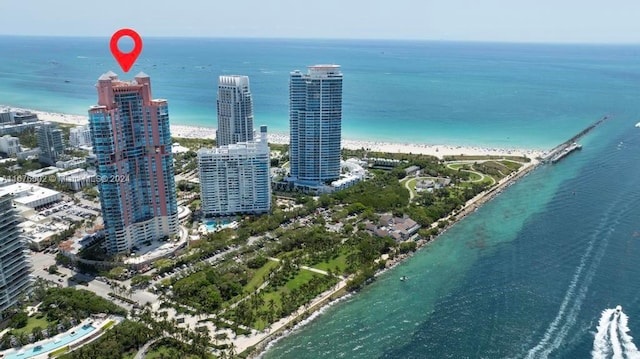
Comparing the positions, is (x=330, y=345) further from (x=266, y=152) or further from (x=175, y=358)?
(x=266, y=152)

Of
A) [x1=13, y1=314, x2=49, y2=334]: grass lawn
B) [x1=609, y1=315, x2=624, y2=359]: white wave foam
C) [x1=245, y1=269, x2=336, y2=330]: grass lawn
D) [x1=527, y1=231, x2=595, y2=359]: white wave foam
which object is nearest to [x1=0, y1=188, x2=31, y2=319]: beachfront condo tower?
[x1=13, y1=314, x2=49, y2=334]: grass lawn

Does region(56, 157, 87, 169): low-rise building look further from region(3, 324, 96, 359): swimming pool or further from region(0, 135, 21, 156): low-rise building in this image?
region(3, 324, 96, 359): swimming pool

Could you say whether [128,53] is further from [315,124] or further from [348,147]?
[348,147]

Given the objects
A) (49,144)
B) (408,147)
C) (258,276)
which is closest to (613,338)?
(258,276)

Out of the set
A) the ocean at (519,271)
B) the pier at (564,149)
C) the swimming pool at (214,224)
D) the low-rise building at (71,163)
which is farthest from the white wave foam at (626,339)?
the low-rise building at (71,163)

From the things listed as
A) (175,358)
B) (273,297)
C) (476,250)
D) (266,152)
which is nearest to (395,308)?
(273,297)

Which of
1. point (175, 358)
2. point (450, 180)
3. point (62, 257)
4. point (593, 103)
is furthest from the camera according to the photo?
point (593, 103)
